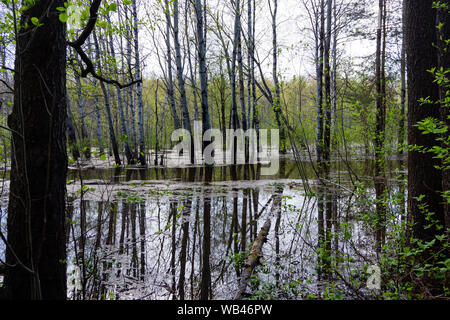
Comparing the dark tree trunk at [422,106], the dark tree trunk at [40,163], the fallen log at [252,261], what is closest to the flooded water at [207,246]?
the fallen log at [252,261]

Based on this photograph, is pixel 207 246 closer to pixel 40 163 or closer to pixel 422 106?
pixel 40 163

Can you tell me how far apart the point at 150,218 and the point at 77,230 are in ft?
4.05

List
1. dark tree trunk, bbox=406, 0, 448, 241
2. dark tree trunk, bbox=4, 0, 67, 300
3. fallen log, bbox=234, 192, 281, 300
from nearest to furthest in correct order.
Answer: dark tree trunk, bbox=4, 0, 67, 300, fallen log, bbox=234, 192, 281, 300, dark tree trunk, bbox=406, 0, 448, 241

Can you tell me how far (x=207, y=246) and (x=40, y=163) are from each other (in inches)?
97.0

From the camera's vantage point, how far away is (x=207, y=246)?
3684 millimetres

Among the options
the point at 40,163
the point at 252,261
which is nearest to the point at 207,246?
the point at 252,261

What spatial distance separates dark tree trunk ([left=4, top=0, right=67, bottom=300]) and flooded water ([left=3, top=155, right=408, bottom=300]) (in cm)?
19

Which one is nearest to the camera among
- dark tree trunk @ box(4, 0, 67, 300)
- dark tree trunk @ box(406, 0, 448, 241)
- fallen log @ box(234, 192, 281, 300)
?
dark tree trunk @ box(4, 0, 67, 300)

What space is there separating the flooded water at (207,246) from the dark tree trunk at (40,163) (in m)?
0.19

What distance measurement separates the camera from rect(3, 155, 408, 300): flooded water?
8.53 ft

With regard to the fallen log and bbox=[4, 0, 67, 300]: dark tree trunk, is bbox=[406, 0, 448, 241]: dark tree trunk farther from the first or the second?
bbox=[4, 0, 67, 300]: dark tree trunk

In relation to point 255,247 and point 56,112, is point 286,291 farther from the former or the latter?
point 56,112

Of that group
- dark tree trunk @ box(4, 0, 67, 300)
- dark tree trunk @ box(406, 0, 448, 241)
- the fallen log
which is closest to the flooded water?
the fallen log
